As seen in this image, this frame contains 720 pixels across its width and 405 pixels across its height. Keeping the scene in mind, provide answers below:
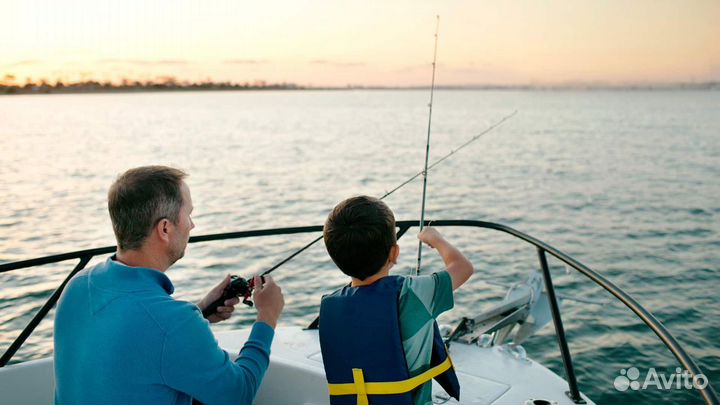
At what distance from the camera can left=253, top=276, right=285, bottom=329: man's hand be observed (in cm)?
196

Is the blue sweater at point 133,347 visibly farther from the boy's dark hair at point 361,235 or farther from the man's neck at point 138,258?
the boy's dark hair at point 361,235

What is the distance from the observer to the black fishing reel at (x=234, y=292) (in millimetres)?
2260

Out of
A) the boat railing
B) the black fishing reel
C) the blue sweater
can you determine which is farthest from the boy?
the boat railing

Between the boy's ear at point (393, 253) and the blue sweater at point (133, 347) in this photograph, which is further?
the boy's ear at point (393, 253)

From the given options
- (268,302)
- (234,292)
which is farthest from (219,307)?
(268,302)

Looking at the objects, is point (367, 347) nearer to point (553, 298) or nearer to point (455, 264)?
point (455, 264)

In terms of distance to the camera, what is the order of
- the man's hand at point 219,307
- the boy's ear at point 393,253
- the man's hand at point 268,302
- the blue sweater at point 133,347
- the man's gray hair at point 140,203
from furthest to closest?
the man's hand at point 219,307 → the boy's ear at point 393,253 → the man's hand at point 268,302 → the man's gray hair at point 140,203 → the blue sweater at point 133,347

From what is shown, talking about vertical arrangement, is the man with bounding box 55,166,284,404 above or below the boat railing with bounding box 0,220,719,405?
above

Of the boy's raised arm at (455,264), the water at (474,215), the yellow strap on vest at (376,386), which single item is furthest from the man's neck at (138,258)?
the water at (474,215)

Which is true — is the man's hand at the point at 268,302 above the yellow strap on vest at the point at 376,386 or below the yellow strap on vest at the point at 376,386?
above

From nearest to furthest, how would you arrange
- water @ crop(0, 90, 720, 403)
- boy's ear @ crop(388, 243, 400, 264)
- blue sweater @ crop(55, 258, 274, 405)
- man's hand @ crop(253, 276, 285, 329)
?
blue sweater @ crop(55, 258, 274, 405)
man's hand @ crop(253, 276, 285, 329)
boy's ear @ crop(388, 243, 400, 264)
water @ crop(0, 90, 720, 403)

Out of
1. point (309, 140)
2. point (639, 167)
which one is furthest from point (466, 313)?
point (309, 140)

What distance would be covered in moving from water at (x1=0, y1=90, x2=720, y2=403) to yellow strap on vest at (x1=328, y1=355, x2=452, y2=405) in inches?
211

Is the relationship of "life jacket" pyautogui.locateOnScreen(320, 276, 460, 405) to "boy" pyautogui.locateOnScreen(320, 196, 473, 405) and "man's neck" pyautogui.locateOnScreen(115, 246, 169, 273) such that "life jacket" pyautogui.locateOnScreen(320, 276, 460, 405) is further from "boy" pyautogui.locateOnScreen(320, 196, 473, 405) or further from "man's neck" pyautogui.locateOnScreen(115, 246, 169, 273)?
"man's neck" pyautogui.locateOnScreen(115, 246, 169, 273)
